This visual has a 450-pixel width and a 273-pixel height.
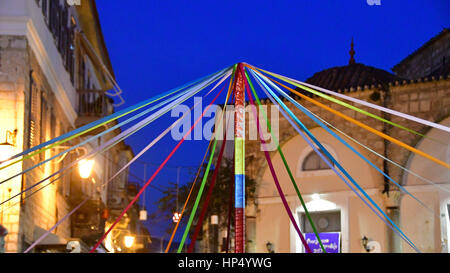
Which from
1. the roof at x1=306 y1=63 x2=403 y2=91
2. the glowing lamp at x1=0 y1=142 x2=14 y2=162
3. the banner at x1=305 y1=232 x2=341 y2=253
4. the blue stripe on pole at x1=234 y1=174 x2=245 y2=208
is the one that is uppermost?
the roof at x1=306 y1=63 x2=403 y2=91

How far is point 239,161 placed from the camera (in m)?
6.97

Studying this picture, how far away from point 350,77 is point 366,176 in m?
3.35

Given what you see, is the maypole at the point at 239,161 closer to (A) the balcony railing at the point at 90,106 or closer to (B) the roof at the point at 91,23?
(A) the balcony railing at the point at 90,106

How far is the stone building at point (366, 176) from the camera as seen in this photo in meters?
19.2

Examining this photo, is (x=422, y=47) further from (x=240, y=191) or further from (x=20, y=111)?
(x=240, y=191)

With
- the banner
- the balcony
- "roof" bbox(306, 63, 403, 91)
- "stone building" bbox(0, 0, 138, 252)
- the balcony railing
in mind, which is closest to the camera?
"stone building" bbox(0, 0, 138, 252)

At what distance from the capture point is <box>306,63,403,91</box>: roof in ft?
71.2

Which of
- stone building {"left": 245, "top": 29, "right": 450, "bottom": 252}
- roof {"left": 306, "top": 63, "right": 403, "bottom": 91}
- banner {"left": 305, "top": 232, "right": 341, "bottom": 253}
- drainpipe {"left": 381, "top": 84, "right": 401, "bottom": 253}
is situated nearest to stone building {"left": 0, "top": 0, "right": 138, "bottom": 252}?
stone building {"left": 245, "top": 29, "right": 450, "bottom": 252}

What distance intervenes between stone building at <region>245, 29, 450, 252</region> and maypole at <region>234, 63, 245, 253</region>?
12.5m

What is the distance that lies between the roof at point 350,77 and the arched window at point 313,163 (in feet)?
6.72

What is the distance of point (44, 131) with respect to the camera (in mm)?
15039

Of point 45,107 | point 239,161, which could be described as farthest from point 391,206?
point 239,161

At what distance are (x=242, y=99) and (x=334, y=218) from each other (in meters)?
14.2

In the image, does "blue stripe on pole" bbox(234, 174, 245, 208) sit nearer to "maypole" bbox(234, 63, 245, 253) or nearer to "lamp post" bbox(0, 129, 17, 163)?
"maypole" bbox(234, 63, 245, 253)
